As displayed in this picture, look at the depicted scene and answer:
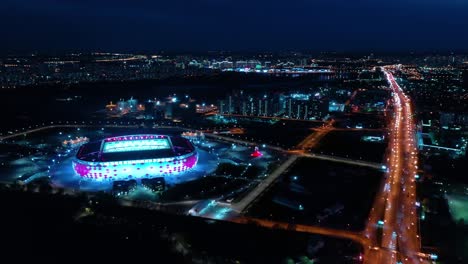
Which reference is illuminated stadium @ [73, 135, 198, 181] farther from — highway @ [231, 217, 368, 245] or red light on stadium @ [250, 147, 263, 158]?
highway @ [231, 217, 368, 245]

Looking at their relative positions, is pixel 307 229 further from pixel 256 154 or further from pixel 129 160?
pixel 129 160

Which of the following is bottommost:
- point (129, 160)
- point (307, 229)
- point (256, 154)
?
point (307, 229)

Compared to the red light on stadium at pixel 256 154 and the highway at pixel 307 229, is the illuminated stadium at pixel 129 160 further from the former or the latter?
the highway at pixel 307 229

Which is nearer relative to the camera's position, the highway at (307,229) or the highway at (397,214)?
the highway at (397,214)

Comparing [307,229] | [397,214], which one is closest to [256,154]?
[307,229]

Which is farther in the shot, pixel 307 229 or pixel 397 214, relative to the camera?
pixel 397 214

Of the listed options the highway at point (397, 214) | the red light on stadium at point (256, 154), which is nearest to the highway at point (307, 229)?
the highway at point (397, 214)

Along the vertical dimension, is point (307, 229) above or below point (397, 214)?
below

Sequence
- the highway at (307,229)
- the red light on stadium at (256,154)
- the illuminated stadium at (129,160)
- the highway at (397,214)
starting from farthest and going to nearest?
the red light on stadium at (256,154)
the illuminated stadium at (129,160)
the highway at (307,229)
the highway at (397,214)

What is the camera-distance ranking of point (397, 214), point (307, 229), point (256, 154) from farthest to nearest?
point (256, 154) → point (397, 214) → point (307, 229)

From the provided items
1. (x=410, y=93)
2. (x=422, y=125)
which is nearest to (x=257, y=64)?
(x=410, y=93)
